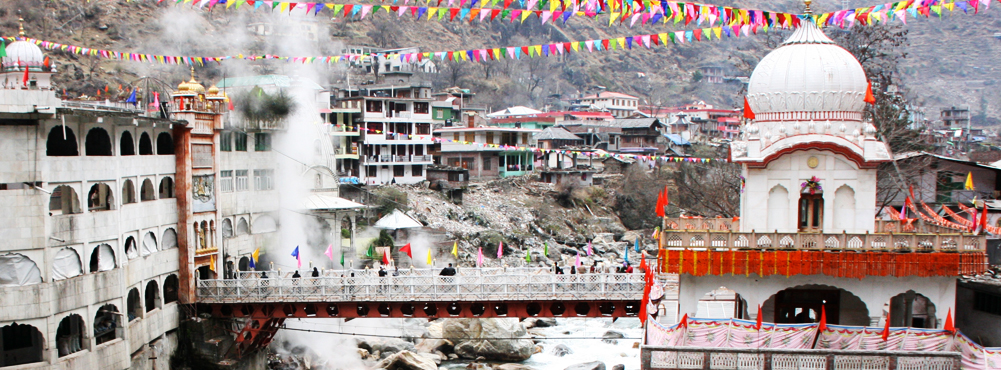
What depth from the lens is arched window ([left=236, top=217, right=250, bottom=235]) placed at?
37438 mm

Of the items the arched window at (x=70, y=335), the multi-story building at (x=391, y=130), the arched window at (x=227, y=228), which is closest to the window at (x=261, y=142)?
the arched window at (x=227, y=228)

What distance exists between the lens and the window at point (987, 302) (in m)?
23.8

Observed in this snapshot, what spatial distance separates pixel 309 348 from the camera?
130 feet

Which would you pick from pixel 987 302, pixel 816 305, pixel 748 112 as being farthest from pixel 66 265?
pixel 987 302

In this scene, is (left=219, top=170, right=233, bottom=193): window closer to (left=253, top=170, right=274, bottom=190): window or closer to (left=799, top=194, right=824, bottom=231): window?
(left=253, top=170, right=274, bottom=190): window

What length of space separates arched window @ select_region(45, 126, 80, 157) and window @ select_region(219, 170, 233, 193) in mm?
8040

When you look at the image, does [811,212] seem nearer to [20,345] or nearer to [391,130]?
[20,345]

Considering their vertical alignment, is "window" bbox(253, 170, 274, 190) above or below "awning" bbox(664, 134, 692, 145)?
below

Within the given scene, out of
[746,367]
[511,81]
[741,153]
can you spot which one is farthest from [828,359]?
[511,81]

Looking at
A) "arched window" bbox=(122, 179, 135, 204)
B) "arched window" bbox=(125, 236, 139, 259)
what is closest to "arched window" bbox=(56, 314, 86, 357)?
"arched window" bbox=(125, 236, 139, 259)

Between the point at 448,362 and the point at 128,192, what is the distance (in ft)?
56.3

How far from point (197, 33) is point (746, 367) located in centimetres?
8359

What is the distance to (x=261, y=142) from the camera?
39281 millimetres

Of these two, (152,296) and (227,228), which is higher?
(227,228)
